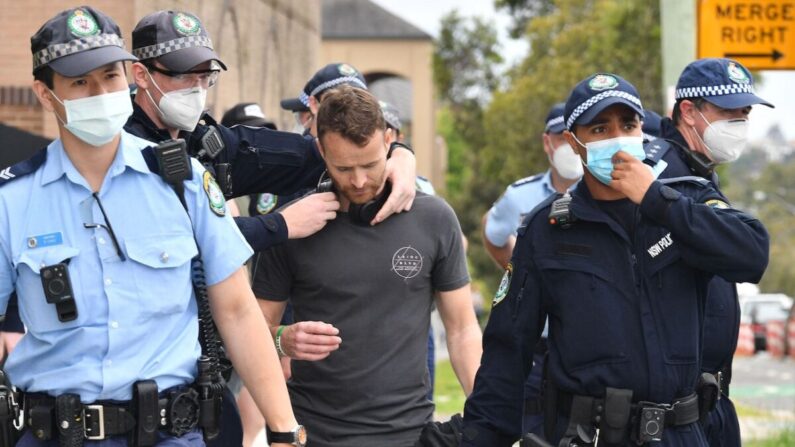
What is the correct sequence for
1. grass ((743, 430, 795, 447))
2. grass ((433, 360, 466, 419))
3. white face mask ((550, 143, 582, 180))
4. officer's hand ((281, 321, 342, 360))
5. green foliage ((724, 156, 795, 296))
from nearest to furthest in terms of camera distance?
officer's hand ((281, 321, 342, 360))
white face mask ((550, 143, 582, 180))
grass ((743, 430, 795, 447))
grass ((433, 360, 466, 419))
green foliage ((724, 156, 795, 296))

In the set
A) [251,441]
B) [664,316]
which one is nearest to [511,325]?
[664,316]

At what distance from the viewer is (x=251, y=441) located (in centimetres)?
857

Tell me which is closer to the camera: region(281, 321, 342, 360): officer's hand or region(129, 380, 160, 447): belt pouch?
region(129, 380, 160, 447): belt pouch

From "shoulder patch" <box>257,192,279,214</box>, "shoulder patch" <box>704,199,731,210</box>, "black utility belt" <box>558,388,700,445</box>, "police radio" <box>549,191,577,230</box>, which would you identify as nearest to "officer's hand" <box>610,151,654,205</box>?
"police radio" <box>549,191,577,230</box>

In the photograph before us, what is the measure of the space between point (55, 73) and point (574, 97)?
5.73ft

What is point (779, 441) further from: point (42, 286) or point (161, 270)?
point (42, 286)

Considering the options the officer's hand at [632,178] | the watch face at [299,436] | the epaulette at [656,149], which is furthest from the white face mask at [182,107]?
the epaulette at [656,149]

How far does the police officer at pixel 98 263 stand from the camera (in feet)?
13.2

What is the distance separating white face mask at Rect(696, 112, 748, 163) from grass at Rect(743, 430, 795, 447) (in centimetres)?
498

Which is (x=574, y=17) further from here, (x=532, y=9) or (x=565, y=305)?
(x=565, y=305)

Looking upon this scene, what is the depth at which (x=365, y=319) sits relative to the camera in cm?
532

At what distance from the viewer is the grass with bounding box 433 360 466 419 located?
15.0 metres

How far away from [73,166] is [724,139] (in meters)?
3.17

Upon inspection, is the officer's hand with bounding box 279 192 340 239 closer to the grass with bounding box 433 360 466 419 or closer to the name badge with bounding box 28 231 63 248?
the name badge with bounding box 28 231 63 248
